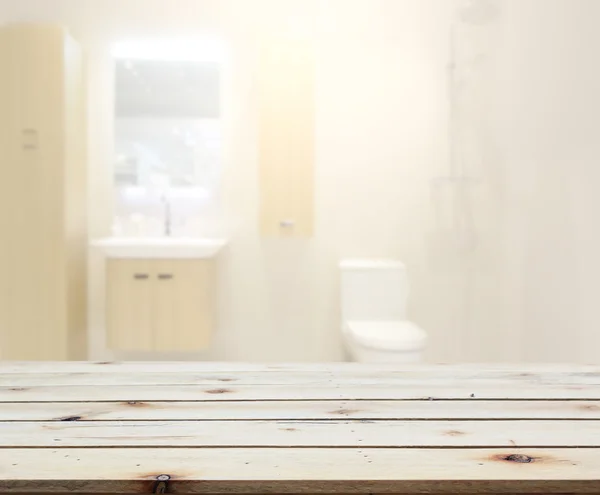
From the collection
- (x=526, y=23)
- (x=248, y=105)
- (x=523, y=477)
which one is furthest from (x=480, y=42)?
(x=523, y=477)

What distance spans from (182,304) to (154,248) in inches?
12.4

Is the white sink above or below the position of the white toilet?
above

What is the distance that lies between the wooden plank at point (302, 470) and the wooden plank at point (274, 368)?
53 centimetres

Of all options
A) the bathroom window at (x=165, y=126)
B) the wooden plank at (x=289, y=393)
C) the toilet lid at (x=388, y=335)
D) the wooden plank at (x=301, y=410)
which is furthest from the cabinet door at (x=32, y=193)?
the wooden plank at (x=301, y=410)

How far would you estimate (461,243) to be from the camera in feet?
10.6

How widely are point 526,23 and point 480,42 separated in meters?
0.26

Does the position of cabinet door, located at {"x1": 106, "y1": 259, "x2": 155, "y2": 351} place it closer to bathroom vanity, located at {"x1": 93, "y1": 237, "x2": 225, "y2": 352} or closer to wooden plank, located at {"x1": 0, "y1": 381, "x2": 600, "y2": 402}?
bathroom vanity, located at {"x1": 93, "y1": 237, "x2": 225, "y2": 352}

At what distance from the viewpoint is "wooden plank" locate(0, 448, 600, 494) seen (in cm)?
85

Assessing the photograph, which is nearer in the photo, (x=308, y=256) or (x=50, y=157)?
(x=50, y=157)

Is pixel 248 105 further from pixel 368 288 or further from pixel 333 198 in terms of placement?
pixel 368 288

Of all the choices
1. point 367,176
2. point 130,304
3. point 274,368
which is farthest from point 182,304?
point 274,368

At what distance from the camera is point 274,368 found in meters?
1.51

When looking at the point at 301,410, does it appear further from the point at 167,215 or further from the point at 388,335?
the point at 167,215

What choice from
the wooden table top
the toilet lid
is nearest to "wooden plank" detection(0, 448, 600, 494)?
the wooden table top
